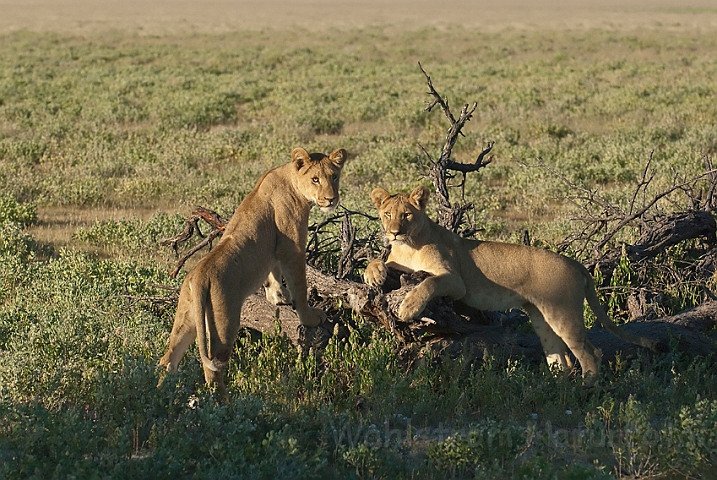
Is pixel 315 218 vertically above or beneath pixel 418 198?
beneath

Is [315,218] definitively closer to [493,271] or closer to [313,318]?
[313,318]

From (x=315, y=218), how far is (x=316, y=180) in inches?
212

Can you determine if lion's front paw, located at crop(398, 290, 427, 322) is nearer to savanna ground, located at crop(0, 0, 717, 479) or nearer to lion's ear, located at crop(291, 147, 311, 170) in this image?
savanna ground, located at crop(0, 0, 717, 479)

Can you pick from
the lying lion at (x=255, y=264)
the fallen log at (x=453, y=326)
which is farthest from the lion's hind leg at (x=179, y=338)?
the fallen log at (x=453, y=326)

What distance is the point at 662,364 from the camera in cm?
672

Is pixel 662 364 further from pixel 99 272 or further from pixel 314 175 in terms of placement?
pixel 99 272

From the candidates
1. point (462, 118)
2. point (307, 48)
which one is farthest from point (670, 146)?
point (307, 48)

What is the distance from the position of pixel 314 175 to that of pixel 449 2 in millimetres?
121596

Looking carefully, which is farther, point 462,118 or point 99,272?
point 99,272

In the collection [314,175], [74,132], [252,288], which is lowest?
[74,132]

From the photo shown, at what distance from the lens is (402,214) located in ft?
20.5

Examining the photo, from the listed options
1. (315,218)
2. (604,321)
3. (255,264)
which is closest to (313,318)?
(255,264)

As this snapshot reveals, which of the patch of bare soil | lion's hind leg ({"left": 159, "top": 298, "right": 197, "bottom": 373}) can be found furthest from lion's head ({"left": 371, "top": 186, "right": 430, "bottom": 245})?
the patch of bare soil

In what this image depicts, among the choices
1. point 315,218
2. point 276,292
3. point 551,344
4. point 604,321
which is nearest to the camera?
point 604,321
